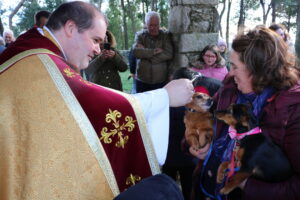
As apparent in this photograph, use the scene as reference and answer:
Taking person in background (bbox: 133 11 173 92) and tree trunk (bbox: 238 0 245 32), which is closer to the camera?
tree trunk (bbox: 238 0 245 32)

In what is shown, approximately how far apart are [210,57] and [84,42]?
263 centimetres

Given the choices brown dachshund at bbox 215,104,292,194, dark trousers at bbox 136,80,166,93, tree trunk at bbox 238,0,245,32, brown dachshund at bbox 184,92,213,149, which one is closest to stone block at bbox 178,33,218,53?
tree trunk at bbox 238,0,245,32

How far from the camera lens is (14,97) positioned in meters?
1.35

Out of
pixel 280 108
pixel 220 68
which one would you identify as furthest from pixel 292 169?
pixel 220 68

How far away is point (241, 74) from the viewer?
1722 millimetres

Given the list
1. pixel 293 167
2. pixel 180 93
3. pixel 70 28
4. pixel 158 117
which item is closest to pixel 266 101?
pixel 293 167

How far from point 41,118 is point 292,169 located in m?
1.35

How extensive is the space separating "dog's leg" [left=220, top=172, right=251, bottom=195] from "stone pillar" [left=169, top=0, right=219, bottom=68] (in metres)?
3.08

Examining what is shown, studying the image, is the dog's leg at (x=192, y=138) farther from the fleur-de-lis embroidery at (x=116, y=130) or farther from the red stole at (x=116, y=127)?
the fleur-de-lis embroidery at (x=116, y=130)

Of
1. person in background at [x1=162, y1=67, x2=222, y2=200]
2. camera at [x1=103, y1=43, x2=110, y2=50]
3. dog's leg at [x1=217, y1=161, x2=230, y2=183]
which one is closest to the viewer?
dog's leg at [x1=217, y1=161, x2=230, y2=183]

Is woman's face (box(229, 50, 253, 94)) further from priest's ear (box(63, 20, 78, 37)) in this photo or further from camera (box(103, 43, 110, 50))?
camera (box(103, 43, 110, 50))

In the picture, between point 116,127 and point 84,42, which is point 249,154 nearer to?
point 116,127

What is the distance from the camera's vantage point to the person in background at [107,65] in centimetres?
459

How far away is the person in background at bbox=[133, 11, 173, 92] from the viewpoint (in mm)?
4672
